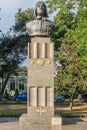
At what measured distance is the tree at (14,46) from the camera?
47281 millimetres

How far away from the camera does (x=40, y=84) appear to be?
46.6 ft

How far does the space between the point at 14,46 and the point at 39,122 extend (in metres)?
34.5

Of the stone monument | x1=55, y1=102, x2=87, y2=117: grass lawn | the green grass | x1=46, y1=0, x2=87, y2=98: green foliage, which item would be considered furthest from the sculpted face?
x1=46, y1=0, x2=87, y2=98: green foliage

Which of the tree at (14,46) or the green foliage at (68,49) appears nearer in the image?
the green foliage at (68,49)

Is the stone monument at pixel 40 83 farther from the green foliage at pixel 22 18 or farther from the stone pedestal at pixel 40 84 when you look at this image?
the green foliage at pixel 22 18

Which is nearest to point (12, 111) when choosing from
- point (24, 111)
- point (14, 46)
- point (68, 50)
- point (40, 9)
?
point (24, 111)

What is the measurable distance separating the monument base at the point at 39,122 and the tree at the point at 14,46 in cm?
3270

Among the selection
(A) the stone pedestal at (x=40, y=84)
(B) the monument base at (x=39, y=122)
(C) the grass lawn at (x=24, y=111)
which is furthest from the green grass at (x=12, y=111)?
(B) the monument base at (x=39, y=122)

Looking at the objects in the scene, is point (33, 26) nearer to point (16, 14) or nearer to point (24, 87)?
point (16, 14)

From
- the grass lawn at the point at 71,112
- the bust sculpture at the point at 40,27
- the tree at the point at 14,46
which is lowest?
the grass lawn at the point at 71,112

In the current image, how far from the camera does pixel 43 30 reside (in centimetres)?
1459

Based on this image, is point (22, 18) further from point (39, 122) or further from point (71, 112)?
point (39, 122)

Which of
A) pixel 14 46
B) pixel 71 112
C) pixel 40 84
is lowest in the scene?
pixel 71 112

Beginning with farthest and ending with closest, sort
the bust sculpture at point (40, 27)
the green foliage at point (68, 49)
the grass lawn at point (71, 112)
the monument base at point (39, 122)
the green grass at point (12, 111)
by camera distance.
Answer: the green foliage at point (68, 49), the grass lawn at point (71, 112), the green grass at point (12, 111), the bust sculpture at point (40, 27), the monument base at point (39, 122)
